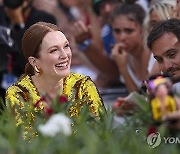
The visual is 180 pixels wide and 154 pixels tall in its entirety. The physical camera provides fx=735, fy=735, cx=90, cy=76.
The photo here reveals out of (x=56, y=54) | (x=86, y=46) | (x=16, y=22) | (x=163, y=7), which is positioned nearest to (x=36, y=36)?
(x=56, y=54)

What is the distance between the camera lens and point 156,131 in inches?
130

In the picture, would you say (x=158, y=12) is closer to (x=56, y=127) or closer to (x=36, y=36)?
(x=36, y=36)

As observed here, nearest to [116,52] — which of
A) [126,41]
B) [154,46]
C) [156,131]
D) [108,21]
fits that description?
[126,41]

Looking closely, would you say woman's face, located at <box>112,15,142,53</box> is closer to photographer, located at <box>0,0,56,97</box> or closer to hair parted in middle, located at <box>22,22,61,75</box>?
photographer, located at <box>0,0,56,97</box>

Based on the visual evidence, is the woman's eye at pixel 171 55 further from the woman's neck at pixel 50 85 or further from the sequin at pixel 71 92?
the woman's neck at pixel 50 85

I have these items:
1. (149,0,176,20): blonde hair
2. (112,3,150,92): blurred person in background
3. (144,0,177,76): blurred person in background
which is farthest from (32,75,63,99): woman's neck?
(112,3,150,92): blurred person in background

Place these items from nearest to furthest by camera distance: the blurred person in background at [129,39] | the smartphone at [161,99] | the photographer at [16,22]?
the smartphone at [161,99] → the photographer at [16,22] → the blurred person in background at [129,39]

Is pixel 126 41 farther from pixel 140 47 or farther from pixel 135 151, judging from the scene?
pixel 135 151

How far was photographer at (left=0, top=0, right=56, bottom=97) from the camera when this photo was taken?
681cm

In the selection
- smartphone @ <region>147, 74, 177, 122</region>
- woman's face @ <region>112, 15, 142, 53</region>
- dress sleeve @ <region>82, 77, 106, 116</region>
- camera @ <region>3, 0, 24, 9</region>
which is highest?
camera @ <region>3, 0, 24, 9</region>

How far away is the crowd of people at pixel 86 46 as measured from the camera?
4676 mm

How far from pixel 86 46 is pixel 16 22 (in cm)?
104

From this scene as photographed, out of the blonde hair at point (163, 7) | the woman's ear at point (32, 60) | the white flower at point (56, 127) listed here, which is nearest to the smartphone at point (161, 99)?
the white flower at point (56, 127)

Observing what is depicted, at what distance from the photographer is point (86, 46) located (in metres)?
7.91
